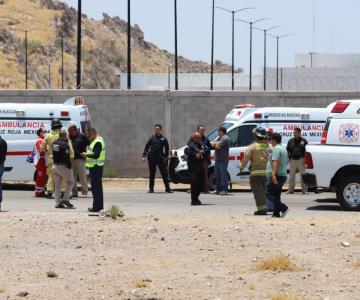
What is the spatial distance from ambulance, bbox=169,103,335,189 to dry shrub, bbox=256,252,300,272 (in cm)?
1385

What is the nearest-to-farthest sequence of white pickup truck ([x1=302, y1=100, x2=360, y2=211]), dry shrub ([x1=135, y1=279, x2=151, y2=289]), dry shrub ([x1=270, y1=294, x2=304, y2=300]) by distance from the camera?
1. dry shrub ([x1=270, y1=294, x2=304, y2=300])
2. dry shrub ([x1=135, y1=279, x2=151, y2=289])
3. white pickup truck ([x1=302, y1=100, x2=360, y2=211])

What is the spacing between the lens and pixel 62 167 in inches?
861

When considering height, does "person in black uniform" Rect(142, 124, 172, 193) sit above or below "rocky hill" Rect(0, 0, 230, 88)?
below

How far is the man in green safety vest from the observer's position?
779 inches

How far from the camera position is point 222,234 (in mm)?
16391

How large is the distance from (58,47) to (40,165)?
107 metres

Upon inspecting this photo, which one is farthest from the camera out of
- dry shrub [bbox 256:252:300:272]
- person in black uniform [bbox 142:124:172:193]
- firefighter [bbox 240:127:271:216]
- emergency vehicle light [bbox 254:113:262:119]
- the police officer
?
emergency vehicle light [bbox 254:113:262:119]

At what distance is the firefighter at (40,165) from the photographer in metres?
25.2

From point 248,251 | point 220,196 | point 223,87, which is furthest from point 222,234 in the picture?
point 223,87

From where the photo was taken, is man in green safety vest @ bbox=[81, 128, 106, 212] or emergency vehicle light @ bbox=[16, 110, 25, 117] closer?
man in green safety vest @ bbox=[81, 128, 106, 212]

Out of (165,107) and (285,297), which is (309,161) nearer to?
(285,297)

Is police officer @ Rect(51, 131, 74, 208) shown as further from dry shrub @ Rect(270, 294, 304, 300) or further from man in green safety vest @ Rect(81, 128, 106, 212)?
dry shrub @ Rect(270, 294, 304, 300)

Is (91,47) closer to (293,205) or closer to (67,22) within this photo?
(67,22)

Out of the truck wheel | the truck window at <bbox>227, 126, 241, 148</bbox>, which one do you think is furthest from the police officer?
the truck window at <bbox>227, 126, 241, 148</bbox>
